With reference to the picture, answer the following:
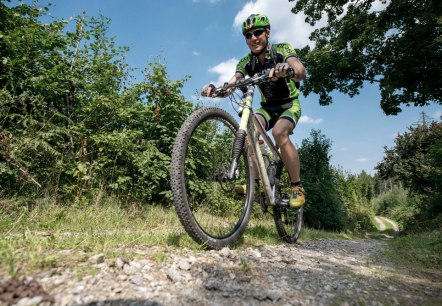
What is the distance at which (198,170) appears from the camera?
4539 millimetres

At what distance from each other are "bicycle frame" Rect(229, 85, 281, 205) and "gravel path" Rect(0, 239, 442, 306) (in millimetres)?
1038

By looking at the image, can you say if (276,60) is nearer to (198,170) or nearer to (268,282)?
(198,170)

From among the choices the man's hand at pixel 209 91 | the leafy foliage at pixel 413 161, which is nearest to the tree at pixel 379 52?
the leafy foliage at pixel 413 161

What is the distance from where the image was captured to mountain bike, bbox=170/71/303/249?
2711 mm

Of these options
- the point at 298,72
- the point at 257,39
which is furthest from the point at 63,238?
the point at 257,39

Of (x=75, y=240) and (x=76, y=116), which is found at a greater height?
(x=76, y=116)

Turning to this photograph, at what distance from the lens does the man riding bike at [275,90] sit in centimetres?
382

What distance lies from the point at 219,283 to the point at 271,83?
3.08 metres

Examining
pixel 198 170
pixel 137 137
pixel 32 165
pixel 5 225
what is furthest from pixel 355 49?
pixel 5 225

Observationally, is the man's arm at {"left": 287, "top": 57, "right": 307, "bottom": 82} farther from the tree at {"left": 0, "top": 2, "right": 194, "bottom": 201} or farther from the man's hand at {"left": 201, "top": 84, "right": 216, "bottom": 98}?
the tree at {"left": 0, "top": 2, "right": 194, "bottom": 201}

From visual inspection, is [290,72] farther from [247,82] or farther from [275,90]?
[275,90]

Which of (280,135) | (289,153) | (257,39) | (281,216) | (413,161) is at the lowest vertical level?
(281,216)

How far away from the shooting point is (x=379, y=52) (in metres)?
15.3

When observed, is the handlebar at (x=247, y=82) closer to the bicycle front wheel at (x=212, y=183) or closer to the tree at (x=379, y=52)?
the bicycle front wheel at (x=212, y=183)
